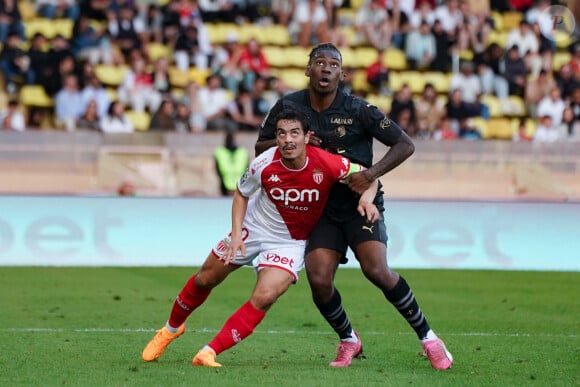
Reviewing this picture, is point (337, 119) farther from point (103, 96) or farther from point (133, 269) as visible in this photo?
point (103, 96)

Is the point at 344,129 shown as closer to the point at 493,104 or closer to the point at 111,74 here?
the point at 111,74

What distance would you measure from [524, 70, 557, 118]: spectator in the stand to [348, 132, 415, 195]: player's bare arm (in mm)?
14714

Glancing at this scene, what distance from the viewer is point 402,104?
20.3 m

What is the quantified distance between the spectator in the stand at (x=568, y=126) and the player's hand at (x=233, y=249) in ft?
41.0

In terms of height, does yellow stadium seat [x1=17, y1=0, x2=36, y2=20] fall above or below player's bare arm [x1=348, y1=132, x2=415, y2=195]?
below

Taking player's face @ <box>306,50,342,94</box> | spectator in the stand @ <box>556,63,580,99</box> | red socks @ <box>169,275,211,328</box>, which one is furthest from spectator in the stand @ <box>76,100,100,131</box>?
player's face @ <box>306,50,342,94</box>

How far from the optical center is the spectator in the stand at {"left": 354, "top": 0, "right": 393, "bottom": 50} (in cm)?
2366

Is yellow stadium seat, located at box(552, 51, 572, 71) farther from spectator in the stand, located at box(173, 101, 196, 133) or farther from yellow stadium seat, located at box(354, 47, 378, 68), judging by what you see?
spectator in the stand, located at box(173, 101, 196, 133)

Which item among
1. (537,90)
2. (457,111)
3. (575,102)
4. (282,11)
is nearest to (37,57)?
(282,11)

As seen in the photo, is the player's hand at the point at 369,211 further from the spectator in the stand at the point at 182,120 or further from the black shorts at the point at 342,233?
the spectator in the stand at the point at 182,120

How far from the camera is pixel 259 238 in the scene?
27.3ft

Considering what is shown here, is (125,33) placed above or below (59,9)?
below

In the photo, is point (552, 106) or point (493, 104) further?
point (493, 104)

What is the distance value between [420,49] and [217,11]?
3849mm
